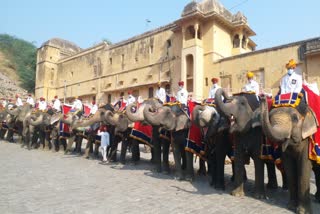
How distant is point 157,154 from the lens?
31.7ft

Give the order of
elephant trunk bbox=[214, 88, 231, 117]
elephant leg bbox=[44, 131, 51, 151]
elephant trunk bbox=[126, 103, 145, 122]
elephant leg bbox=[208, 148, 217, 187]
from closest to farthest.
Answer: elephant trunk bbox=[214, 88, 231, 117] < elephant leg bbox=[208, 148, 217, 187] < elephant trunk bbox=[126, 103, 145, 122] < elephant leg bbox=[44, 131, 51, 151]

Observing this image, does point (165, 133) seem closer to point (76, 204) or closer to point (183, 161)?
point (183, 161)

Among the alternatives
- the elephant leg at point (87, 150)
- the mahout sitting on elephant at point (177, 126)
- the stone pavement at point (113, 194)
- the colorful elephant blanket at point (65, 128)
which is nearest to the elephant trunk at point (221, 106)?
the stone pavement at point (113, 194)

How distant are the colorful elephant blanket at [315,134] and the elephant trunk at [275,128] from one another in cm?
78

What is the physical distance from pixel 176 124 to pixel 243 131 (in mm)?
2392

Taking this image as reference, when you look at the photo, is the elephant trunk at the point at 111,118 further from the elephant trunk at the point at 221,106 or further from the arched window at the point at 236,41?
the arched window at the point at 236,41

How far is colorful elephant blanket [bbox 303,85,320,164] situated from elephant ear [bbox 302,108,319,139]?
0.25m

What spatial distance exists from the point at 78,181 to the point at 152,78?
24603 millimetres

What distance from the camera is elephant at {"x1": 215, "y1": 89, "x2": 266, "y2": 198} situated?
21.5ft

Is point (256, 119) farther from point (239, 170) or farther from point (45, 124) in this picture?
point (45, 124)

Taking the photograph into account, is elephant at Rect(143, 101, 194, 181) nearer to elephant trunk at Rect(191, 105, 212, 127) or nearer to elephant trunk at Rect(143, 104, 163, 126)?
elephant trunk at Rect(143, 104, 163, 126)

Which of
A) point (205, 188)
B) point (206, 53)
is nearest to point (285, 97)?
point (205, 188)

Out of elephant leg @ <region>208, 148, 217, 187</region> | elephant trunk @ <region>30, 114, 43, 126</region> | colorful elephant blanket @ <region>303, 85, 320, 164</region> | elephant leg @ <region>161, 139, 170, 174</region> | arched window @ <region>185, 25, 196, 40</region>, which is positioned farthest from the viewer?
arched window @ <region>185, 25, 196, 40</region>

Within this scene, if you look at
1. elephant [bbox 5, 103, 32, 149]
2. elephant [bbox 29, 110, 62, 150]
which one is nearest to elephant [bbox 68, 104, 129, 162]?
elephant [bbox 29, 110, 62, 150]
